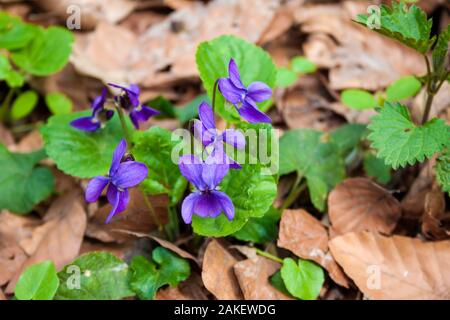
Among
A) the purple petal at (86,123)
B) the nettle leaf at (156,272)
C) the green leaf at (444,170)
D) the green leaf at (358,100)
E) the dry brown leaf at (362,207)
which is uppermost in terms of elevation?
the green leaf at (444,170)

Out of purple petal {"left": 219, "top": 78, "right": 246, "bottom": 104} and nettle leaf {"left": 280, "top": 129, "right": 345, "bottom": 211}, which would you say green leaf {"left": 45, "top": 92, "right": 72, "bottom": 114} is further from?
purple petal {"left": 219, "top": 78, "right": 246, "bottom": 104}

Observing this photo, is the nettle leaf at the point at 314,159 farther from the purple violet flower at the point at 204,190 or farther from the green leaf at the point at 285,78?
the purple violet flower at the point at 204,190

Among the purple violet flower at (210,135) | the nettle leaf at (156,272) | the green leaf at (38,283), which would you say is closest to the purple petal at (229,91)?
the purple violet flower at (210,135)

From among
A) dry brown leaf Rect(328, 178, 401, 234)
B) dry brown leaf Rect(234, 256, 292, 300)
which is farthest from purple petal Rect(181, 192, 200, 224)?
dry brown leaf Rect(328, 178, 401, 234)

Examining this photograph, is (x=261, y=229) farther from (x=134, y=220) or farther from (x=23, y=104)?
(x=23, y=104)

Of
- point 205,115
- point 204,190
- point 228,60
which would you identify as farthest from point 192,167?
point 228,60
